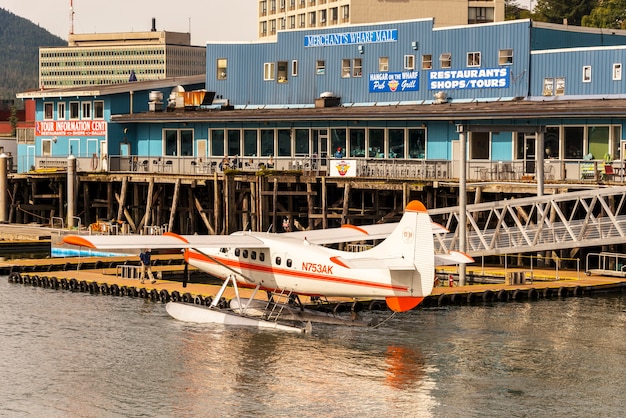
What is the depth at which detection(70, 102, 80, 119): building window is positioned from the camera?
8231 centimetres

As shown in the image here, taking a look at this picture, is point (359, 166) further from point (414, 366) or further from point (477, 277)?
point (414, 366)

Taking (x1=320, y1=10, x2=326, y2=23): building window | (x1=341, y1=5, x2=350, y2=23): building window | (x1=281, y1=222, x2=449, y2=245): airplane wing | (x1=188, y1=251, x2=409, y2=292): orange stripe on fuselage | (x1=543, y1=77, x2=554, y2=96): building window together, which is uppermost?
(x1=320, y1=10, x2=326, y2=23): building window

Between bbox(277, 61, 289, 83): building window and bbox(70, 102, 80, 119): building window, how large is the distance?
577 inches

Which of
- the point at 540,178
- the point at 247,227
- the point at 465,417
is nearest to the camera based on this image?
the point at 465,417

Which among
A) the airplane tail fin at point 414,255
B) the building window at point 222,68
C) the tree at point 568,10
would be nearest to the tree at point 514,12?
the tree at point 568,10

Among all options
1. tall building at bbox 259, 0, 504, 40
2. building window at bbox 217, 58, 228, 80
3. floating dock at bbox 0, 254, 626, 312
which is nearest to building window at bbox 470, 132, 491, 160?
floating dock at bbox 0, 254, 626, 312

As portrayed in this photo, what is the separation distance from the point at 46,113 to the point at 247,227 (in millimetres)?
24332

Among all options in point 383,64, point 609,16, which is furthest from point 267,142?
point 609,16

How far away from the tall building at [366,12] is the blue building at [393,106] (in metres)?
35.3

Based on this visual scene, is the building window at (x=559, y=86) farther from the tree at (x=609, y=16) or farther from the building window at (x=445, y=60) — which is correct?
the tree at (x=609, y=16)

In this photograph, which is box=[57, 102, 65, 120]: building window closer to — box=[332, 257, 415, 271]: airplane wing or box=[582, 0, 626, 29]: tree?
box=[332, 257, 415, 271]: airplane wing

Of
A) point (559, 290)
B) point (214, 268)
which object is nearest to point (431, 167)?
point (559, 290)

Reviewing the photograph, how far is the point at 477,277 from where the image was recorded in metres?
51.4

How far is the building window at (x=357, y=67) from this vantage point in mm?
71938
